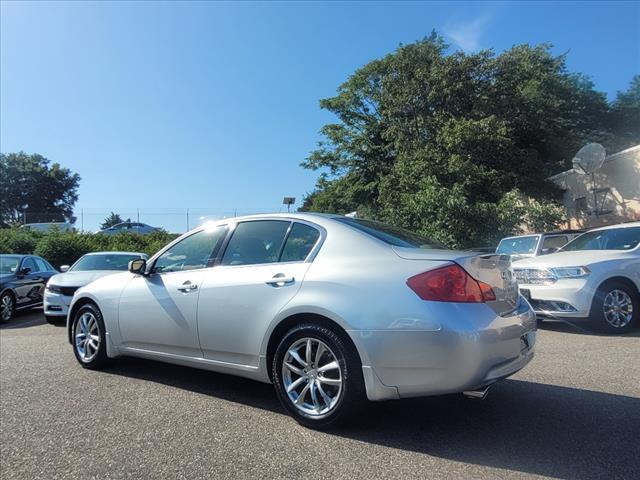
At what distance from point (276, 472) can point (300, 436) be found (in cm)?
55

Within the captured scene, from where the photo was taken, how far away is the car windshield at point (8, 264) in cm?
1141

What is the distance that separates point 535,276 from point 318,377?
555 centimetres

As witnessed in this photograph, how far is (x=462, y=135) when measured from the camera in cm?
2336

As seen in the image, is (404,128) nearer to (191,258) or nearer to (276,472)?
(191,258)

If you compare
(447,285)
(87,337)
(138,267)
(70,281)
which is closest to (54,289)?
(70,281)

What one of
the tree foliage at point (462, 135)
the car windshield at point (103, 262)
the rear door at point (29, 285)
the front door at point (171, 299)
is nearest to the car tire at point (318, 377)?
the front door at point (171, 299)

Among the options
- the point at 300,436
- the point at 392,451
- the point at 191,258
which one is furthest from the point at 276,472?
the point at 191,258

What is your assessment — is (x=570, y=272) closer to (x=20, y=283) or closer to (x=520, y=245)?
(x=520, y=245)

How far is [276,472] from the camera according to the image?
9.75ft

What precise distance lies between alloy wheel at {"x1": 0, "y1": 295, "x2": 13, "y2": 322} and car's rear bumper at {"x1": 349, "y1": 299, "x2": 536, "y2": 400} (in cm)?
993

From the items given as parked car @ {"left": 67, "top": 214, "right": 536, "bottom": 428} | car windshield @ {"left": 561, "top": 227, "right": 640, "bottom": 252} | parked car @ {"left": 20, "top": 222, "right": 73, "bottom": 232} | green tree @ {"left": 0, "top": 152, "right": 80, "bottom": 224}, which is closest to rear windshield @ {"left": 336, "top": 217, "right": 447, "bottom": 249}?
parked car @ {"left": 67, "top": 214, "right": 536, "bottom": 428}

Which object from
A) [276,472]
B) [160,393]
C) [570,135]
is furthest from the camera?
[570,135]

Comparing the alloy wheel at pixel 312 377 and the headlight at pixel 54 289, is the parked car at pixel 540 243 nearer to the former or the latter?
the alloy wheel at pixel 312 377

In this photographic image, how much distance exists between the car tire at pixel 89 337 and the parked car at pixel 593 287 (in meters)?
6.14
